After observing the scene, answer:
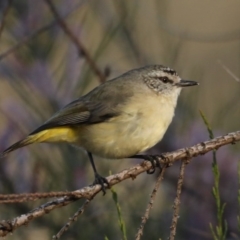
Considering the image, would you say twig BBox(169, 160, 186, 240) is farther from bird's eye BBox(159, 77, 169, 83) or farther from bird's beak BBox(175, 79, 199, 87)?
bird's eye BBox(159, 77, 169, 83)

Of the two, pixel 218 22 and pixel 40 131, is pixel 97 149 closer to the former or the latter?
pixel 40 131

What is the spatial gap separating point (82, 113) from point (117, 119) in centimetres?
22

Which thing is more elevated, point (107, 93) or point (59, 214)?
point (107, 93)

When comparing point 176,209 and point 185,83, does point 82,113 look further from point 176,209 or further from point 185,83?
point 176,209

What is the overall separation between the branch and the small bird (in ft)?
2.14

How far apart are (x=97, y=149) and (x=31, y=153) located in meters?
0.65

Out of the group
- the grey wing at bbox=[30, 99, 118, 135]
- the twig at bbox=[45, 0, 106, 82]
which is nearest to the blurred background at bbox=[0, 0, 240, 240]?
the twig at bbox=[45, 0, 106, 82]

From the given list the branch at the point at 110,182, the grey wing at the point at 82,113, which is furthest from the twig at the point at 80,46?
the branch at the point at 110,182

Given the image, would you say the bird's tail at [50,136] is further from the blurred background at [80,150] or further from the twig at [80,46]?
the twig at [80,46]

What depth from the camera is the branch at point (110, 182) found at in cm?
191

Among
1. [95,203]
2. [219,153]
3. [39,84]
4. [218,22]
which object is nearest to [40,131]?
[39,84]

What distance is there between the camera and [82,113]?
3.55m

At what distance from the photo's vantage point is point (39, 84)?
3.71 m

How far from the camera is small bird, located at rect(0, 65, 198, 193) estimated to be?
3301 mm
